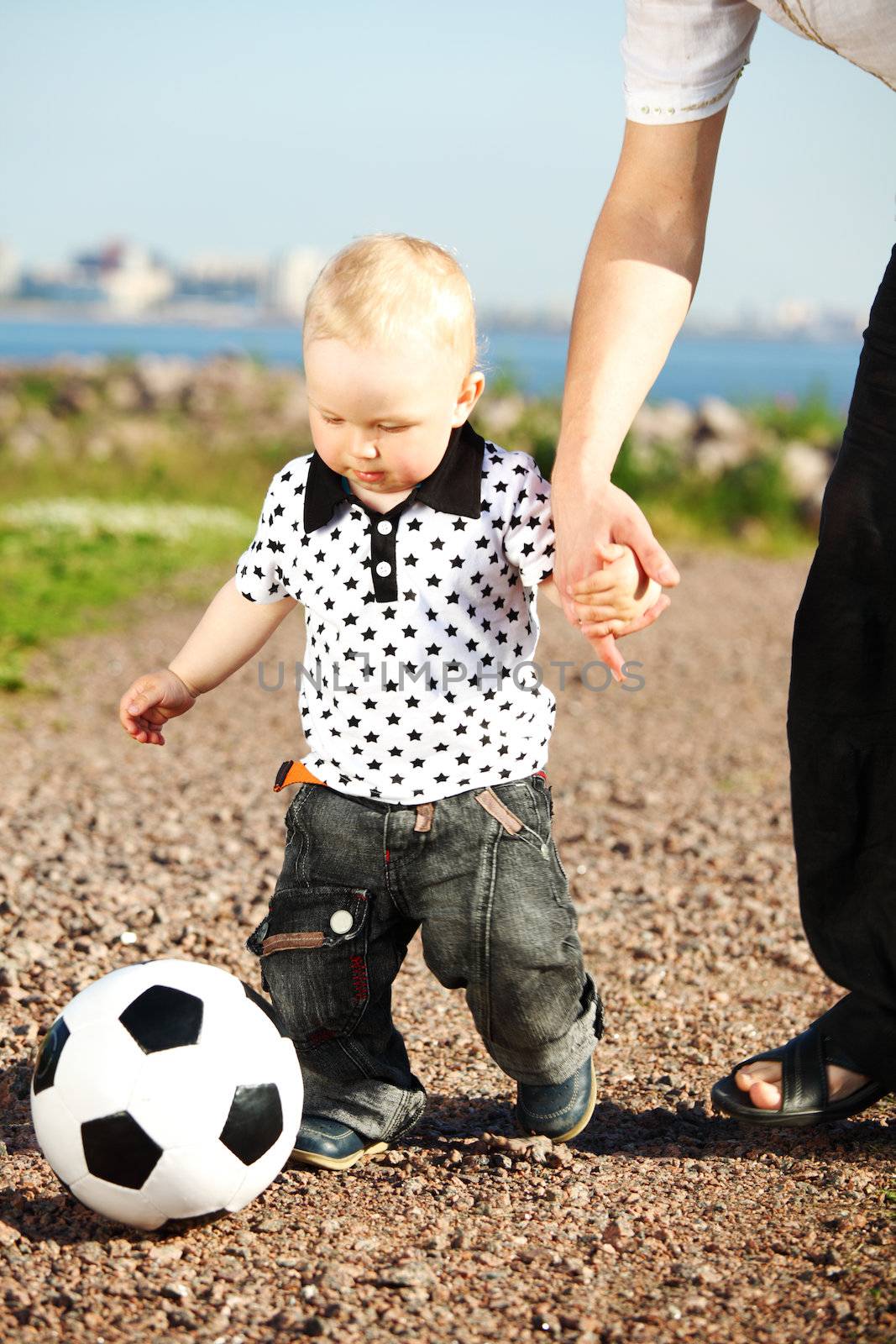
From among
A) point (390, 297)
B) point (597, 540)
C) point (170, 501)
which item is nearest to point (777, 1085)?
point (597, 540)

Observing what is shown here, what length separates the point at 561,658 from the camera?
8.20 m

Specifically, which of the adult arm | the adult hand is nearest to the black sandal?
the adult hand

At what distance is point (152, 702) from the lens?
265 cm

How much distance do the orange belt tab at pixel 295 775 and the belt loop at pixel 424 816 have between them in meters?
0.20

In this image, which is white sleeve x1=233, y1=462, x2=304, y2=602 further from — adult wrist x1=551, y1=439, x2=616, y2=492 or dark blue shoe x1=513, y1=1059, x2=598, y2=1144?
dark blue shoe x1=513, y1=1059, x2=598, y2=1144

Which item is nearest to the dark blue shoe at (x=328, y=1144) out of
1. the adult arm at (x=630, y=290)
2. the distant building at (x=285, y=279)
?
the adult arm at (x=630, y=290)

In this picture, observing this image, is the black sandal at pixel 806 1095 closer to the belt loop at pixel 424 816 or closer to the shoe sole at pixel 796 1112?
the shoe sole at pixel 796 1112

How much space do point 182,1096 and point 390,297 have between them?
1.35 meters

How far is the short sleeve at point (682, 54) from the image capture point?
2434 millimetres

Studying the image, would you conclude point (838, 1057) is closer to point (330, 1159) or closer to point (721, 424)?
point (330, 1159)

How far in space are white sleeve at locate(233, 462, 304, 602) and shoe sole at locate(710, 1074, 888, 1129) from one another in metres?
1.29

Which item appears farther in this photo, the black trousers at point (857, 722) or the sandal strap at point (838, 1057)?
the sandal strap at point (838, 1057)

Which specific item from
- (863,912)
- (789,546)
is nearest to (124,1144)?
(863,912)

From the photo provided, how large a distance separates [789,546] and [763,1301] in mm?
11523
